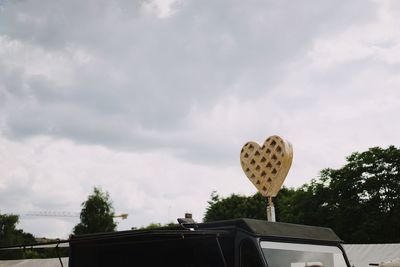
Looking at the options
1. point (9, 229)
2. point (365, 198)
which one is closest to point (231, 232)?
point (365, 198)

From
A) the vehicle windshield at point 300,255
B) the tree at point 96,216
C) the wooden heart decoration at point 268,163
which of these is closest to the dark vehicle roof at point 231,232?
the vehicle windshield at point 300,255

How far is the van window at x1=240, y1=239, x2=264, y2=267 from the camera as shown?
543 centimetres

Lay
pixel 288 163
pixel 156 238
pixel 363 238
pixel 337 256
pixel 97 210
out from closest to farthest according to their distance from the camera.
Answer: pixel 156 238
pixel 337 256
pixel 288 163
pixel 363 238
pixel 97 210

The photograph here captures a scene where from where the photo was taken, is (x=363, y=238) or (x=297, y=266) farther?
(x=363, y=238)

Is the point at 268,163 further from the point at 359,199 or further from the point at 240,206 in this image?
the point at 240,206

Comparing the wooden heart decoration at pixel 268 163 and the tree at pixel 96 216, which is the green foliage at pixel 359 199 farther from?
the wooden heart decoration at pixel 268 163

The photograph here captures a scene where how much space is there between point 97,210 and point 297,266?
193ft

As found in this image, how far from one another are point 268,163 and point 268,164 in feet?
0.09

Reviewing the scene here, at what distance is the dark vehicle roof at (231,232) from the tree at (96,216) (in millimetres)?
56257

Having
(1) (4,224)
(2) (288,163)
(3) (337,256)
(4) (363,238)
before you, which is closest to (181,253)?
(3) (337,256)

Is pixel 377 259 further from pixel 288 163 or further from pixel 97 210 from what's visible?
pixel 97 210

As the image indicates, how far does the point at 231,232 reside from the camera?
571 cm

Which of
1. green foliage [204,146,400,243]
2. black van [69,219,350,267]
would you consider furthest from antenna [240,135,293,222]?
green foliage [204,146,400,243]

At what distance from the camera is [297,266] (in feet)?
19.2
